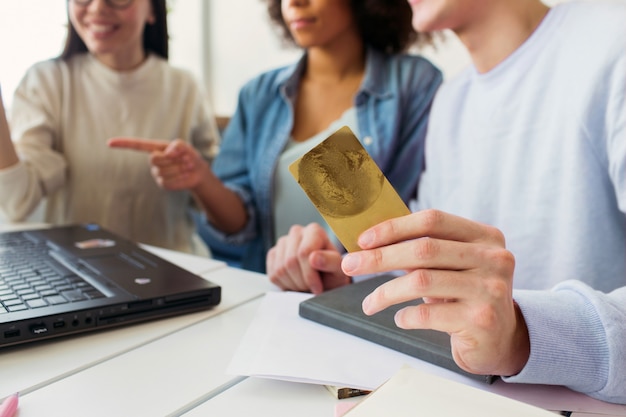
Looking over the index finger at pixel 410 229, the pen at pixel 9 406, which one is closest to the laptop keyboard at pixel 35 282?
the pen at pixel 9 406

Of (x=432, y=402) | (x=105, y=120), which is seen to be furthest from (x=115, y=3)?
(x=432, y=402)

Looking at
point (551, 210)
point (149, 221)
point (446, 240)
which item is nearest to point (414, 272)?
point (446, 240)

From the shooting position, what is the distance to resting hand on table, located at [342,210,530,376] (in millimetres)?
426

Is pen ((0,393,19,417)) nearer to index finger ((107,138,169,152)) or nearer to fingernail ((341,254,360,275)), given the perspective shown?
fingernail ((341,254,360,275))

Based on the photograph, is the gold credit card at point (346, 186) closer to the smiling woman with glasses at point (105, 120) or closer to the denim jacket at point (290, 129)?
the denim jacket at point (290, 129)

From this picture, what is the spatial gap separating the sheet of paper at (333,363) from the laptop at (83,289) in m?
0.13

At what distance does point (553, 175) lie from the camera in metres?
0.81

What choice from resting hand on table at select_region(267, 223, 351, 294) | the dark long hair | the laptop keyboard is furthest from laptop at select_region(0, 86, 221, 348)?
the dark long hair

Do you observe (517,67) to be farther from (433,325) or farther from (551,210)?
(433,325)

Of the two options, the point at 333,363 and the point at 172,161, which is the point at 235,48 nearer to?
the point at 172,161

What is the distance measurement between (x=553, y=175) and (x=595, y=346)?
0.40m

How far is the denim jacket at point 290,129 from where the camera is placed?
1.20 metres

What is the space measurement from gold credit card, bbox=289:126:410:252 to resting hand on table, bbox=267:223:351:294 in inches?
11.4

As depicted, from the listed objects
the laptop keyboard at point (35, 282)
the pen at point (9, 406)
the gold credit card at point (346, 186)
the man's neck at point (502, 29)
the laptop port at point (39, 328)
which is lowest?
the pen at point (9, 406)
